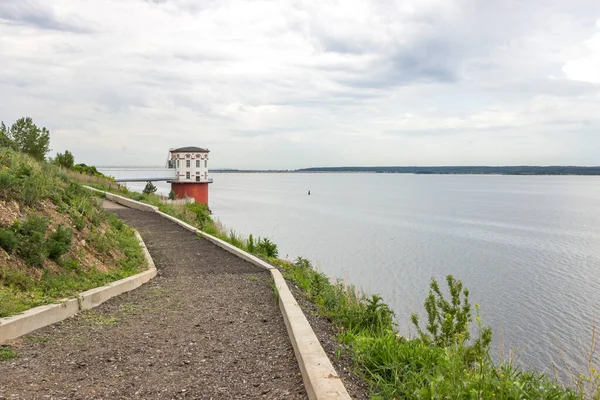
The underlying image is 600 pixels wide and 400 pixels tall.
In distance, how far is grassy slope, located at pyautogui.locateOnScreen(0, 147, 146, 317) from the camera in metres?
6.82

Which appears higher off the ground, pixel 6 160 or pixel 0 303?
pixel 6 160

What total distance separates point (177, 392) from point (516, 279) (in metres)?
21.6

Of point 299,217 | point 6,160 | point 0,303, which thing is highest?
point 6,160

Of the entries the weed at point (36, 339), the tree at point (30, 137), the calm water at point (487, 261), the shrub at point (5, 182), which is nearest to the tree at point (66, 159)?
the tree at point (30, 137)

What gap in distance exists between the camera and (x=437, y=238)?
120ft

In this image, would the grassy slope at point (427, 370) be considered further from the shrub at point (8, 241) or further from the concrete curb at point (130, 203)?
the concrete curb at point (130, 203)

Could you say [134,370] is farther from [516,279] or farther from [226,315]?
[516,279]

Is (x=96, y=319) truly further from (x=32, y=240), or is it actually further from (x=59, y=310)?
(x=32, y=240)

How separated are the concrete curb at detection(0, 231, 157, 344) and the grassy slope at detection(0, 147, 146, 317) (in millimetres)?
191

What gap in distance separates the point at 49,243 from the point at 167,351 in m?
3.64

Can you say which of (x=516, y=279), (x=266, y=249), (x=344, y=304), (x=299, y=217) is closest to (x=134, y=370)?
(x=344, y=304)

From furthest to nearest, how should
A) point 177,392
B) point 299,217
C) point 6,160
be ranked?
point 299,217 → point 6,160 → point 177,392

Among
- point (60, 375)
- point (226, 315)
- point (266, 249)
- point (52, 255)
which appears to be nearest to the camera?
point (60, 375)

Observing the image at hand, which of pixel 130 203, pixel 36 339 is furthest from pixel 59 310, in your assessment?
pixel 130 203
